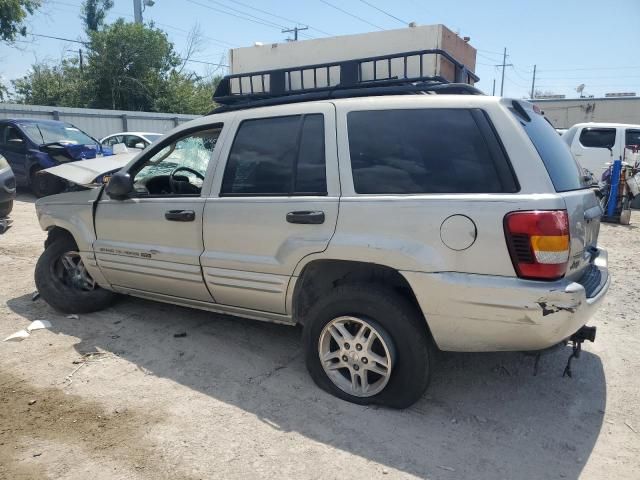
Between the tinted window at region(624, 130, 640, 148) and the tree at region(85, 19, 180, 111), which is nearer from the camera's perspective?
the tinted window at region(624, 130, 640, 148)

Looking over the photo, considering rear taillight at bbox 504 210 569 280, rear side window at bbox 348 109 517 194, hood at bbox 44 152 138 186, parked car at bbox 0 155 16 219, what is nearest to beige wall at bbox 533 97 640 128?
parked car at bbox 0 155 16 219

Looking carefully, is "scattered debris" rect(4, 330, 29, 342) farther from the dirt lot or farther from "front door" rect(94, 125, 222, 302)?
"front door" rect(94, 125, 222, 302)

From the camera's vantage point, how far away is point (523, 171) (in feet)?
8.27

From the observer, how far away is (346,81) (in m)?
3.74

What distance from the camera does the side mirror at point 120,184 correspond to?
3789mm

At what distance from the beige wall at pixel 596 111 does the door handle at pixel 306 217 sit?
2583 cm

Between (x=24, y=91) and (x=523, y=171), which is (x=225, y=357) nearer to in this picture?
(x=523, y=171)

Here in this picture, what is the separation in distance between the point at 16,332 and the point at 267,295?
2393 millimetres

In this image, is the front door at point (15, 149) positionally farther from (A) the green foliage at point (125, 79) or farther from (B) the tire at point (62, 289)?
(A) the green foliage at point (125, 79)

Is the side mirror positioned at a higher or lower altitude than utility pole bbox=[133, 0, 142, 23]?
lower

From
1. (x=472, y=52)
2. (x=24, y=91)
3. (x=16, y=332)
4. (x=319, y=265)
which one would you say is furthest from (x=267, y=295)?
(x=24, y=91)

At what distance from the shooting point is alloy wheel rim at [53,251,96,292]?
4484 mm

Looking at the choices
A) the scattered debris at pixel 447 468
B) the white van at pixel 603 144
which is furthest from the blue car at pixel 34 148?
the white van at pixel 603 144

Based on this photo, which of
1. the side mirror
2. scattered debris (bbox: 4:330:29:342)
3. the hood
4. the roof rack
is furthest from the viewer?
the hood
